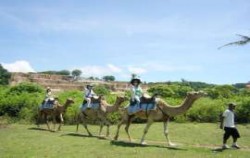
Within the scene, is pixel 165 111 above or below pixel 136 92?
below

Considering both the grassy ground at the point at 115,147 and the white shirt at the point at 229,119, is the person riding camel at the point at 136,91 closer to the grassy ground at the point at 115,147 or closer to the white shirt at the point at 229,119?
the grassy ground at the point at 115,147

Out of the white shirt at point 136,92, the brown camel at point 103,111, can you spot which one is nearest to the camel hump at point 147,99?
the white shirt at point 136,92

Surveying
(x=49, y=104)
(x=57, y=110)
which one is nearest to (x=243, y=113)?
(x=57, y=110)

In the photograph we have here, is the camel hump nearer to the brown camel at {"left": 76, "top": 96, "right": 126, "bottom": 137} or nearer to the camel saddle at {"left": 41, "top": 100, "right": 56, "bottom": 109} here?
the brown camel at {"left": 76, "top": 96, "right": 126, "bottom": 137}

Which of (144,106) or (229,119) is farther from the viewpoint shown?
(144,106)

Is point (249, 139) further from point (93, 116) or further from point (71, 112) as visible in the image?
point (71, 112)

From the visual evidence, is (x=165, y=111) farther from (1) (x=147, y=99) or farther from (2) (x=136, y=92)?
(2) (x=136, y=92)

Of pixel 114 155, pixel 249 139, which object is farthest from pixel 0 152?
pixel 249 139

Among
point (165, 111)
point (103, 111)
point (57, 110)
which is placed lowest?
point (57, 110)

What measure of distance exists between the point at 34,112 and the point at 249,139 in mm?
16302

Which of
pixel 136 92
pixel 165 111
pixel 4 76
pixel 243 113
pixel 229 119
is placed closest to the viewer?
pixel 229 119

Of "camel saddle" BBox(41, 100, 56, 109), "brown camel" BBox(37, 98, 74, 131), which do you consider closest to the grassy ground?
"brown camel" BBox(37, 98, 74, 131)

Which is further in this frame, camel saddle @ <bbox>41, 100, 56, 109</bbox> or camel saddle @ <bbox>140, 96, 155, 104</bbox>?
camel saddle @ <bbox>41, 100, 56, 109</bbox>

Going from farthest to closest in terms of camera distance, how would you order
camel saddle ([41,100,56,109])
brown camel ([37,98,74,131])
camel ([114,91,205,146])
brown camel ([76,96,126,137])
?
1. camel saddle ([41,100,56,109])
2. brown camel ([37,98,74,131])
3. brown camel ([76,96,126,137])
4. camel ([114,91,205,146])
